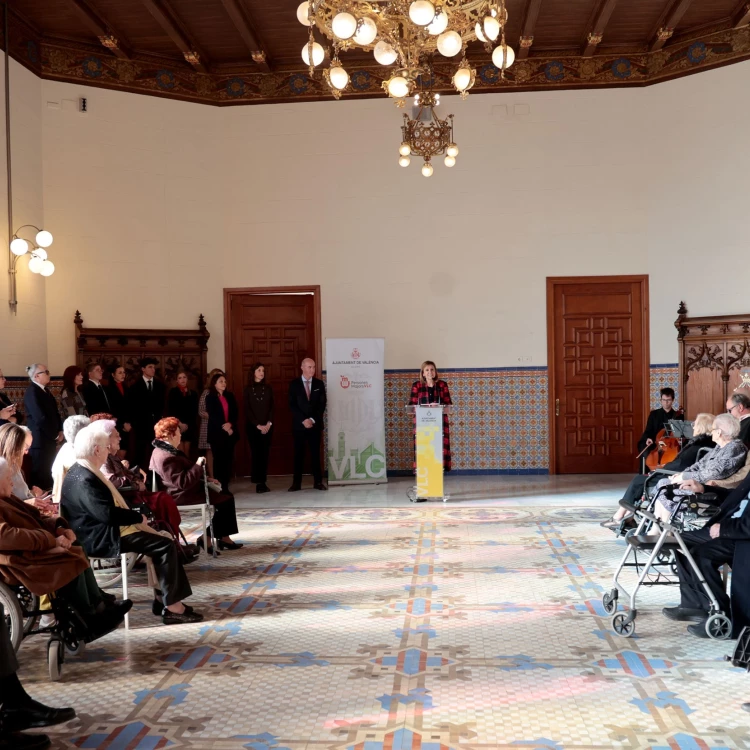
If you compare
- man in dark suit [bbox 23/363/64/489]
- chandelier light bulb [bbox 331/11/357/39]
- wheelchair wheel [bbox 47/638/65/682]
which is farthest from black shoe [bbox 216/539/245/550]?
chandelier light bulb [bbox 331/11/357/39]

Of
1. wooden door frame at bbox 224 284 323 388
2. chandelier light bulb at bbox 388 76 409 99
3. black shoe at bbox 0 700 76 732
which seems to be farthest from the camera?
wooden door frame at bbox 224 284 323 388

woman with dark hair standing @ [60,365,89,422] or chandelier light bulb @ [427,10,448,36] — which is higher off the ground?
chandelier light bulb @ [427,10,448,36]

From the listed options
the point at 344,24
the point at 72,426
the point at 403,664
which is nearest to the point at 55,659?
the point at 403,664

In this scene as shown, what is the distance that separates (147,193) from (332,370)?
11.4ft

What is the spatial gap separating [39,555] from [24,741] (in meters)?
0.87

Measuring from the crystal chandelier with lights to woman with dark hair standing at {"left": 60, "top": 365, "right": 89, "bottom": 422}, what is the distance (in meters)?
5.47

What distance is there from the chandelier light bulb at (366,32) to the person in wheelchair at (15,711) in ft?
11.7

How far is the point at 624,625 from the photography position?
4402 millimetres

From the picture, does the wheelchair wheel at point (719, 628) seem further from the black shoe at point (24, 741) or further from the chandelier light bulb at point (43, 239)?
the chandelier light bulb at point (43, 239)

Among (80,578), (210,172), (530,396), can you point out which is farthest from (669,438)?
(210,172)

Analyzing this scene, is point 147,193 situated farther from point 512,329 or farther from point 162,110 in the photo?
point 512,329

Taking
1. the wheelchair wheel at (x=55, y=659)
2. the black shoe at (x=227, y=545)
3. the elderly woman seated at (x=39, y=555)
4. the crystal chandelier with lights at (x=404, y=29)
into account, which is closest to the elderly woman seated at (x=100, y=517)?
the elderly woman seated at (x=39, y=555)

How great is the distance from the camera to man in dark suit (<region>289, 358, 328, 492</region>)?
10.4 meters

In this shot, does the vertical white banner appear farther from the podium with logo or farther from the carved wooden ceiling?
the carved wooden ceiling
